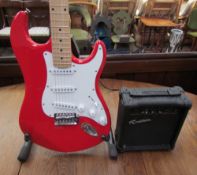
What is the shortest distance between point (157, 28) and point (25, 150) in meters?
2.81

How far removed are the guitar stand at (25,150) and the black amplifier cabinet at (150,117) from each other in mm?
338

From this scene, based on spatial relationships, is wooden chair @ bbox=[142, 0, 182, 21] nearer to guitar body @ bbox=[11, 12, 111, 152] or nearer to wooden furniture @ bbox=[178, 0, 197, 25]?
wooden furniture @ bbox=[178, 0, 197, 25]

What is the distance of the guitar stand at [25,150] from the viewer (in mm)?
704

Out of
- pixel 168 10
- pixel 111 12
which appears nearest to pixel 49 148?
pixel 111 12

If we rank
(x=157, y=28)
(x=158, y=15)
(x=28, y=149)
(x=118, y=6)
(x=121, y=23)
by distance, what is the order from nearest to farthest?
(x=28, y=149)
(x=121, y=23)
(x=118, y=6)
(x=157, y=28)
(x=158, y=15)

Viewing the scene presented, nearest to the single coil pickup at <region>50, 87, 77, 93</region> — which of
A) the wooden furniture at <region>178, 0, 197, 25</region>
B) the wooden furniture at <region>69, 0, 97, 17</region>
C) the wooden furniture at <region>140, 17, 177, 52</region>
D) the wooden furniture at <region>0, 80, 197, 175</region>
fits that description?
the wooden furniture at <region>0, 80, 197, 175</region>

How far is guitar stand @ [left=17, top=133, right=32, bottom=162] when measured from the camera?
0.70 meters

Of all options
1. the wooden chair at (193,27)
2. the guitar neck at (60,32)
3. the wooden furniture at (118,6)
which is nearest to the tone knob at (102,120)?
the guitar neck at (60,32)

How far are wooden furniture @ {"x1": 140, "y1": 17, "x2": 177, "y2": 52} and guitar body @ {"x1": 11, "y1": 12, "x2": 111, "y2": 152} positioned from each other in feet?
7.74

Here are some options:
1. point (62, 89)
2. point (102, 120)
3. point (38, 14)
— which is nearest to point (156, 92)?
point (102, 120)

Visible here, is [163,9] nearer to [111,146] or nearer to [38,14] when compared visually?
[38,14]

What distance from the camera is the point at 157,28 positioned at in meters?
3.00

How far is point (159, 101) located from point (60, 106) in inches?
13.7

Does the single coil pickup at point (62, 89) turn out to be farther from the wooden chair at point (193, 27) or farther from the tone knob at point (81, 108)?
the wooden chair at point (193, 27)
